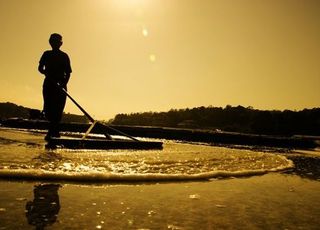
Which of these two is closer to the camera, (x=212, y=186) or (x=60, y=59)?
(x=212, y=186)

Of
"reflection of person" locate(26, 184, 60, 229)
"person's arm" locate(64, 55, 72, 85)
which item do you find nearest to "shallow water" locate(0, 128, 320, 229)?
"reflection of person" locate(26, 184, 60, 229)

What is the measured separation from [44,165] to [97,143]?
10.9ft

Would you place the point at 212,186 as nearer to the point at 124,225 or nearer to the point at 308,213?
the point at 308,213

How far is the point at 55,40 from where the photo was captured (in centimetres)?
882

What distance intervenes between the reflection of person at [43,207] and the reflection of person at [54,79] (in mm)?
5567

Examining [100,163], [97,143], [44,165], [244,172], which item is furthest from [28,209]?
[97,143]

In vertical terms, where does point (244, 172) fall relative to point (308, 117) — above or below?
below

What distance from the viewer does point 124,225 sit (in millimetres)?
2373

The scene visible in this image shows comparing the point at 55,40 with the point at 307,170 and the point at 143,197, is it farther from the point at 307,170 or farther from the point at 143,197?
the point at 143,197

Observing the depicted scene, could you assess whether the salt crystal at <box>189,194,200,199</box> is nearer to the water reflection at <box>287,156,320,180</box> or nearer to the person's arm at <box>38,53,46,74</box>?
the water reflection at <box>287,156,320,180</box>

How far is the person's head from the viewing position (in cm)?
876

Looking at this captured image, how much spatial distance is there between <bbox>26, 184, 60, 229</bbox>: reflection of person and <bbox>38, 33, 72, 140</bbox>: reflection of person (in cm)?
557

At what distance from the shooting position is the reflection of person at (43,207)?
2328 mm

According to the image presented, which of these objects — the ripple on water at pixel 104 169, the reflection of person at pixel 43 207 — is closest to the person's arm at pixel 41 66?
the ripple on water at pixel 104 169
